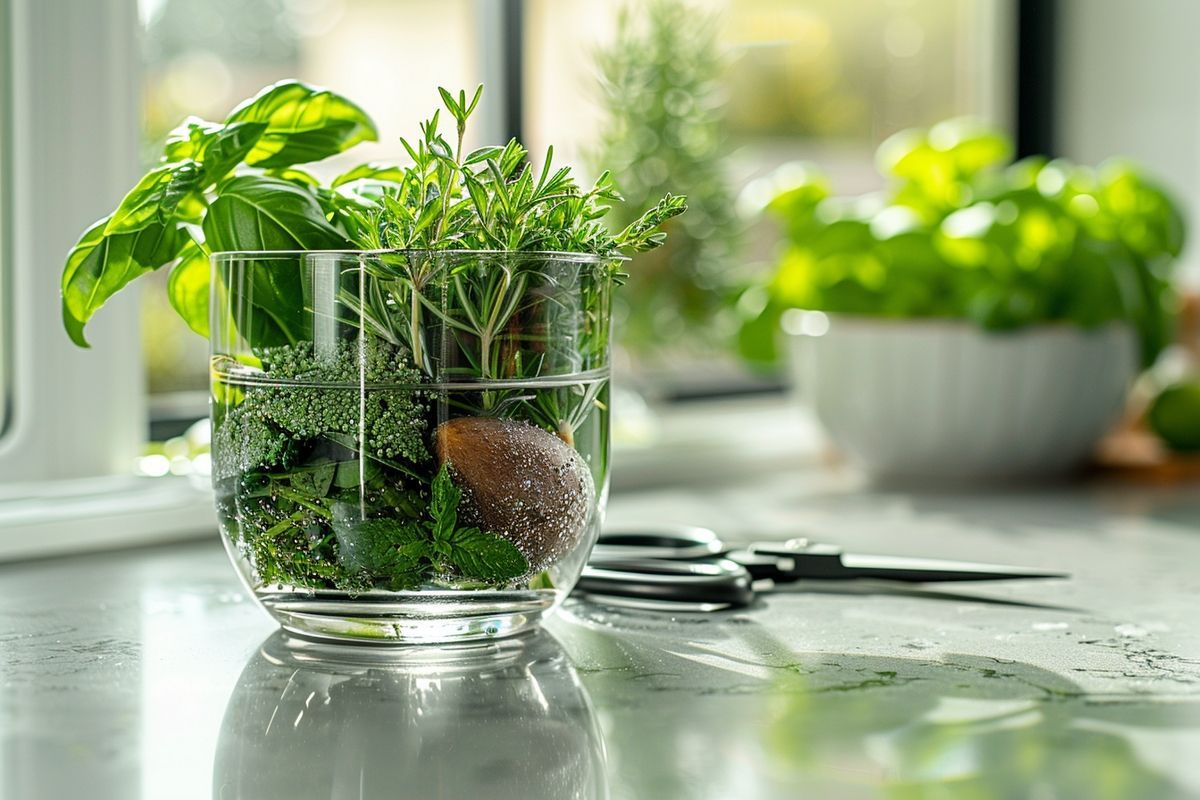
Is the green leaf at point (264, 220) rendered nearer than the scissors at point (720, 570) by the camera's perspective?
Yes

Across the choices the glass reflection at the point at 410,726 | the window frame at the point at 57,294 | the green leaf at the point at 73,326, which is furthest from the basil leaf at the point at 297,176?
the window frame at the point at 57,294

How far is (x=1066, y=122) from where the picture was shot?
70.1 inches

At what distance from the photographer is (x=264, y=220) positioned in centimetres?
56

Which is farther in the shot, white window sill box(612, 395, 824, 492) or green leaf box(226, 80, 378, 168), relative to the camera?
white window sill box(612, 395, 824, 492)

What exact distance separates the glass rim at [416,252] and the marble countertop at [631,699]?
0.18m

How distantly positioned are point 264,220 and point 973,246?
28.4 inches

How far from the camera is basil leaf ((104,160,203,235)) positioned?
0.55 m

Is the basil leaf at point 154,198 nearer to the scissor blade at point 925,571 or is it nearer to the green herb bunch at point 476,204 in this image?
the green herb bunch at point 476,204

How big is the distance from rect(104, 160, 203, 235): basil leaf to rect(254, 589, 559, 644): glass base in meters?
0.17

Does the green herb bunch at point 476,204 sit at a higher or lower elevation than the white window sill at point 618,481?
higher

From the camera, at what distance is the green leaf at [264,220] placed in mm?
556

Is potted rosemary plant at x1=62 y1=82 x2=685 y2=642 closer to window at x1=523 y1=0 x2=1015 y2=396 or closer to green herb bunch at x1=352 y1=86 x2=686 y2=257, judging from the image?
green herb bunch at x1=352 y1=86 x2=686 y2=257

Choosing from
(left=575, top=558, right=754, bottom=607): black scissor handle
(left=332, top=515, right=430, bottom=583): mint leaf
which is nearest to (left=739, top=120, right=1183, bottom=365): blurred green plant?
(left=575, top=558, right=754, bottom=607): black scissor handle

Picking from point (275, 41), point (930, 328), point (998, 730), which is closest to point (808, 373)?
point (930, 328)
